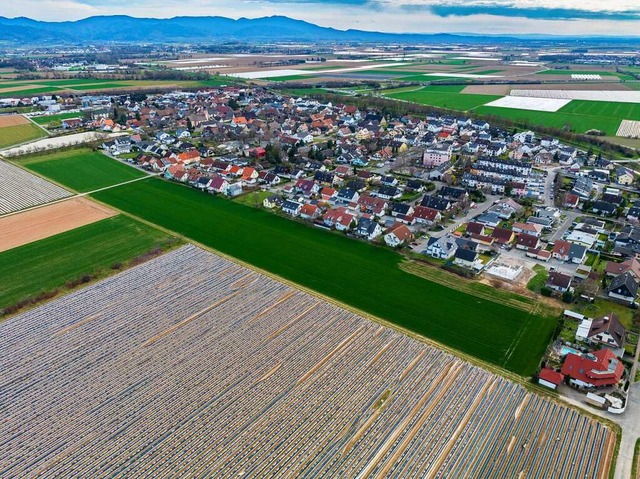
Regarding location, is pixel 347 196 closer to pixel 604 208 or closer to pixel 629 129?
pixel 604 208

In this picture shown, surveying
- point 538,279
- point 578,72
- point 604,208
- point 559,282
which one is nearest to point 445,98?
point 604,208

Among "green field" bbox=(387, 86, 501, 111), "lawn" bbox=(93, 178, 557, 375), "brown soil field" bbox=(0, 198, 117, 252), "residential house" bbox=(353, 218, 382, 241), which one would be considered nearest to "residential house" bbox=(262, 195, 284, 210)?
Result: "lawn" bbox=(93, 178, 557, 375)

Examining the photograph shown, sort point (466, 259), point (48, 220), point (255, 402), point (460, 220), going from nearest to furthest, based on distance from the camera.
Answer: point (255, 402), point (466, 259), point (48, 220), point (460, 220)

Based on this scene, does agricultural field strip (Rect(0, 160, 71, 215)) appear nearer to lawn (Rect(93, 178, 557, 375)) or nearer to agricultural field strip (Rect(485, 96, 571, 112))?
lawn (Rect(93, 178, 557, 375))

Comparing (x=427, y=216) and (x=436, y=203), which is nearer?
(x=427, y=216)

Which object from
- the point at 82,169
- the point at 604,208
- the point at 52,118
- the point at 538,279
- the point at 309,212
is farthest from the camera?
the point at 52,118

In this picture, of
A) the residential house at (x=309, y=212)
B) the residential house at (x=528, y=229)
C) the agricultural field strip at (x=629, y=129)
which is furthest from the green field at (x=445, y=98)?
the residential house at (x=309, y=212)
